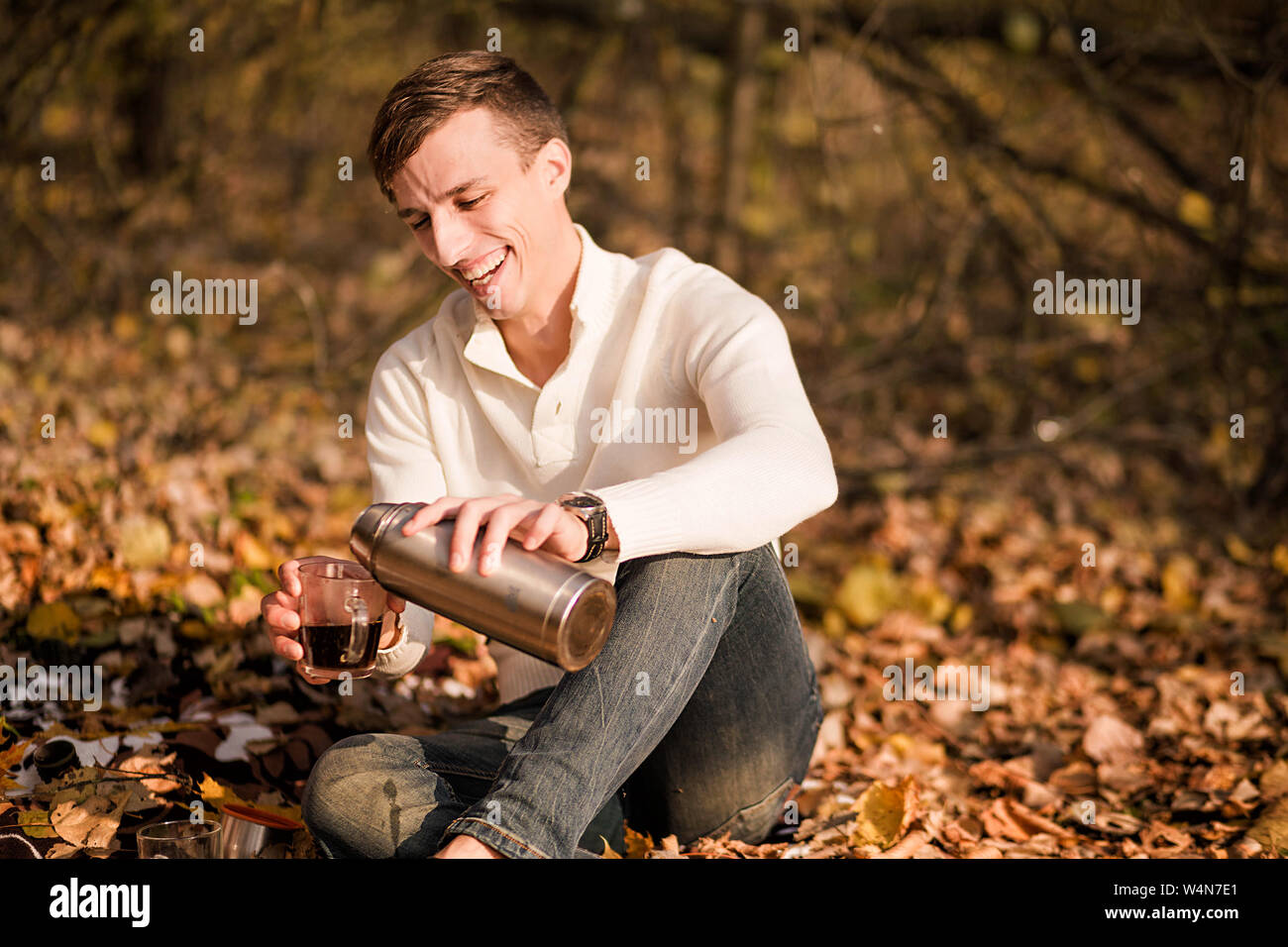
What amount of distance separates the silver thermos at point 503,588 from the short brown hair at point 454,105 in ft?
2.18

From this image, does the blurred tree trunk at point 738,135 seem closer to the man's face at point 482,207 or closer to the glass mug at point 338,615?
the man's face at point 482,207

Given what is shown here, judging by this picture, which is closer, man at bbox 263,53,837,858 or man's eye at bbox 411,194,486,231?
man at bbox 263,53,837,858

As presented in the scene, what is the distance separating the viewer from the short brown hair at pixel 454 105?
1.97 metres

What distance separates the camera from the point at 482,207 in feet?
6.67

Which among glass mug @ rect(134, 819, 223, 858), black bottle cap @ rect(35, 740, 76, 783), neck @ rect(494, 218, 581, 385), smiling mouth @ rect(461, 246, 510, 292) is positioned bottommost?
glass mug @ rect(134, 819, 223, 858)

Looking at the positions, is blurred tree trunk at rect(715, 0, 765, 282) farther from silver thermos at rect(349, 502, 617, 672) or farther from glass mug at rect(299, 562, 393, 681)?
silver thermos at rect(349, 502, 617, 672)

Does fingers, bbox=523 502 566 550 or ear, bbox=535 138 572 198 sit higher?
ear, bbox=535 138 572 198

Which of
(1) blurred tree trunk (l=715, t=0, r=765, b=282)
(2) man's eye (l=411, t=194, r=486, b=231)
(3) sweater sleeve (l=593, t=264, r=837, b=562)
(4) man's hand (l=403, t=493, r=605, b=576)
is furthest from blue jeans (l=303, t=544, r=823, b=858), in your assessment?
(1) blurred tree trunk (l=715, t=0, r=765, b=282)

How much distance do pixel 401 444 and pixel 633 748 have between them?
0.76m

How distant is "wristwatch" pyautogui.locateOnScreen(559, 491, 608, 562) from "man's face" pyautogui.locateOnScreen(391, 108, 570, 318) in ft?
1.84

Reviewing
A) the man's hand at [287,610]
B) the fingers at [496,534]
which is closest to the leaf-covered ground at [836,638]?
the man's hand at [287,610]

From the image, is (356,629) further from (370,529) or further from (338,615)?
(370,529)

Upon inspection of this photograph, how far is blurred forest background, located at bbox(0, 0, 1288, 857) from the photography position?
2.64 meters
